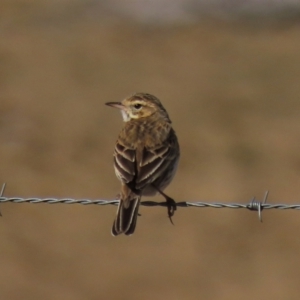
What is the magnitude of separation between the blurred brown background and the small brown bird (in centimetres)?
650

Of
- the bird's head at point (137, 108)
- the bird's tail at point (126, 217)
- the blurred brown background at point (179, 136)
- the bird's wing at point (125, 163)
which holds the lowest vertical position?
the bird's tail at point (126, 217)

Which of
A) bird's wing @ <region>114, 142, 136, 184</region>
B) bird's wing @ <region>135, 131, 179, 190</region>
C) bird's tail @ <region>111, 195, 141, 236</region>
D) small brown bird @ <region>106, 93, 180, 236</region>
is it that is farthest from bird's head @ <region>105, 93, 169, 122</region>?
bird's tail @ <region>111, 195, 141, 236</region>

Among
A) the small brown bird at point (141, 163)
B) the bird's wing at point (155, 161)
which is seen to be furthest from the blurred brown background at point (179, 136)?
the bird's wing at point (155, 161)

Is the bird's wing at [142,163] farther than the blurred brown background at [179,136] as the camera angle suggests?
No

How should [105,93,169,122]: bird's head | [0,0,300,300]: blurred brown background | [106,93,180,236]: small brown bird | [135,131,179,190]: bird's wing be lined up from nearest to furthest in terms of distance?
1. [106,93,180,236]: small brown bird
2. [135,131,179,190]: bird's wing
3. [105,93,169,122]: bird's head
4. [0,0,300,300]: blurred brown background

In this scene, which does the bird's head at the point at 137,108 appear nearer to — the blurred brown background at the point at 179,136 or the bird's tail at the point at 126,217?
the bird's tail at the point at 126,217

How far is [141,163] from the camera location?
1120cm

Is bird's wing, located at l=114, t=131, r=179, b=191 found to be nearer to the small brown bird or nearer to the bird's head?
the small brown bird

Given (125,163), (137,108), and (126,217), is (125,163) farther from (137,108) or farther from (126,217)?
(137,108)

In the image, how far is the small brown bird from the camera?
10.9 m

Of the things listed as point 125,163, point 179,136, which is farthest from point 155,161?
point 179,136

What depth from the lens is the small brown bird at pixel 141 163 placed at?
10.9m

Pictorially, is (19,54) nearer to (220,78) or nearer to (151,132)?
(220,78)

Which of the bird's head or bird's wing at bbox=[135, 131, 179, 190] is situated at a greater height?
the bird's head
